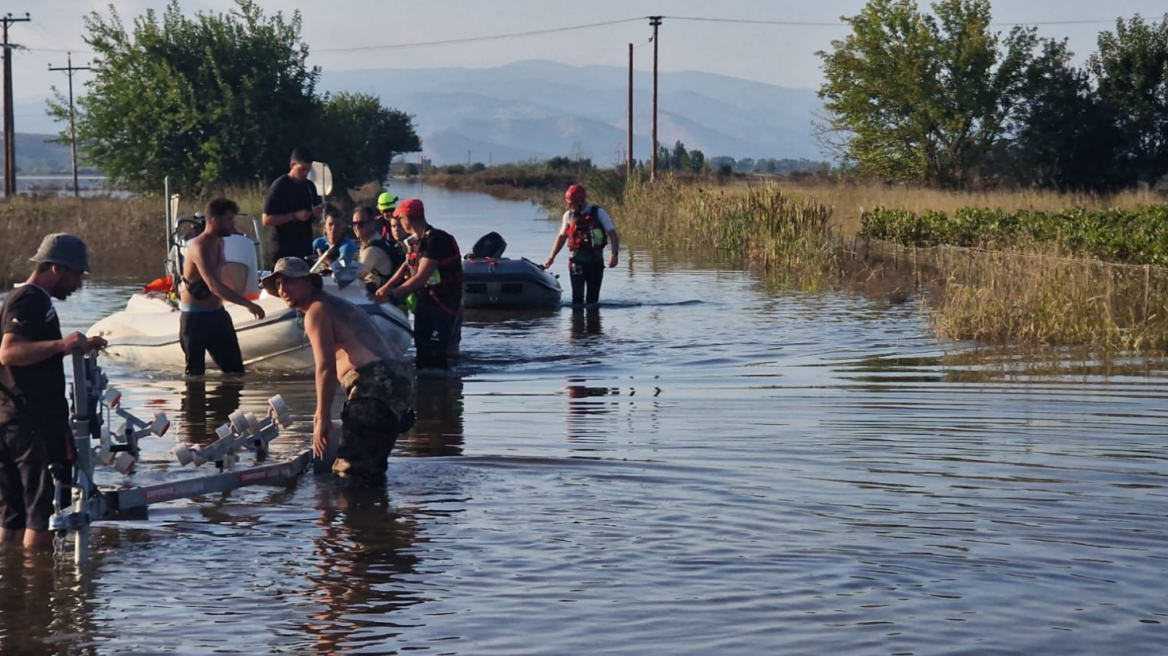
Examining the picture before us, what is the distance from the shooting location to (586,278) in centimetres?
1991

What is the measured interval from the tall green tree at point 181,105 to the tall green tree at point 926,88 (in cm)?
2000

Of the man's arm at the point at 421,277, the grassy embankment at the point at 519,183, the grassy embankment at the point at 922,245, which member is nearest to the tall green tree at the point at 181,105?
the grassy embankment at the point at 922,245

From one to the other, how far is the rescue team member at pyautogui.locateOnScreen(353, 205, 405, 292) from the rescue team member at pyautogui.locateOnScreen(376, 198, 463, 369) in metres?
0.21

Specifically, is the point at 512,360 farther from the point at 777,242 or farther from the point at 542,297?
the point at 777,242

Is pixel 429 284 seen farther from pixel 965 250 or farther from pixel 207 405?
pixel 965 250

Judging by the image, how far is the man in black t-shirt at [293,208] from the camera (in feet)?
45.2

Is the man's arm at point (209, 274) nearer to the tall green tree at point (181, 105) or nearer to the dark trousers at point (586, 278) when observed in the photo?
the dark trousers at point (586, 278)

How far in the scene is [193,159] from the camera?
43.1 m

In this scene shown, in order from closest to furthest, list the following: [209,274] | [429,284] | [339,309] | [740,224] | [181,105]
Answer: [339,309] → [209,274] → [429,284] → [740,224] → [181,105]

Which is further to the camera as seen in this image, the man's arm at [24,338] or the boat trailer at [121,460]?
the boat trailer at [121,460]

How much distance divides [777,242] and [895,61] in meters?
27.2

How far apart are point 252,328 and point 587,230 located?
18.9 feet

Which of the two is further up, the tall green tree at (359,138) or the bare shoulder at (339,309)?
the tall green tree at (359,138)

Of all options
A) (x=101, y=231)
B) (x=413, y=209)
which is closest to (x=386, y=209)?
(x=413, y=209)
